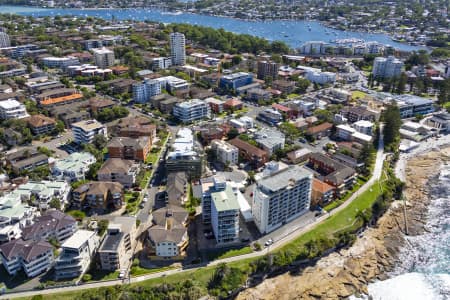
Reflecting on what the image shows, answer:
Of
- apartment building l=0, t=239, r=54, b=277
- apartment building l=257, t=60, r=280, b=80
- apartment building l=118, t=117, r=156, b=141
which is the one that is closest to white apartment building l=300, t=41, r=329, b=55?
apartment building l=257, t=60, r=280, b=80

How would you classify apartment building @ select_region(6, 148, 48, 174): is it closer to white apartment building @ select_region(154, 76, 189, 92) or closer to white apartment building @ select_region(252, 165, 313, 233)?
white apartment building @ select_region(252, 165, 313, 233)

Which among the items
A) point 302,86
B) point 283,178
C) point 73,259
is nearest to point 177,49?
point 302,86

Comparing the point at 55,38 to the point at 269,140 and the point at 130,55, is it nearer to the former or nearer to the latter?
the point at 130,55

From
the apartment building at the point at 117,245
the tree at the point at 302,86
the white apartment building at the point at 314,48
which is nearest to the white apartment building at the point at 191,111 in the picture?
the tree at the point at 302,86

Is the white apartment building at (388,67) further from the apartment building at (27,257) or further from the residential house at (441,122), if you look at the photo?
the apartment building at (27,257)

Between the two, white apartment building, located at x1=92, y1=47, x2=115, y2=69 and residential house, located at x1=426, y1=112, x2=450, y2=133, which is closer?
residential house, located at x1=426, y1=112, x2=450, y2=133

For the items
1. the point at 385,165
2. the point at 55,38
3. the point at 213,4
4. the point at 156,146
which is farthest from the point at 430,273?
the point at 213,4
